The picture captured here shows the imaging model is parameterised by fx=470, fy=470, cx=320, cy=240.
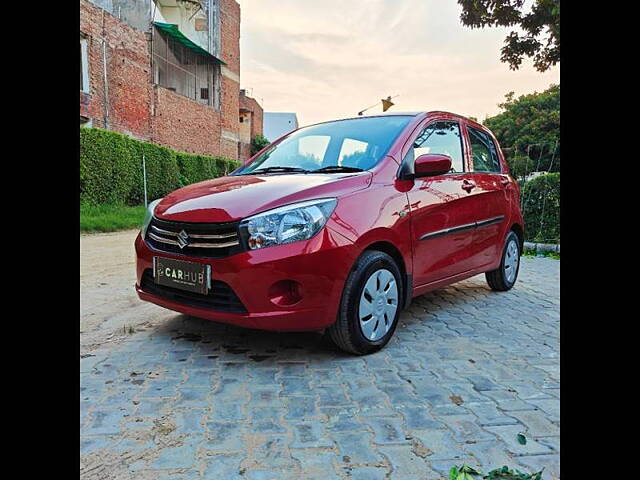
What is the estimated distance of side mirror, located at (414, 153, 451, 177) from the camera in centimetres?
334

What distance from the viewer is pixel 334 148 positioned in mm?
3676

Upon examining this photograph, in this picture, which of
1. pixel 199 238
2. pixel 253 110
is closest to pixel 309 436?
pixel 199 238

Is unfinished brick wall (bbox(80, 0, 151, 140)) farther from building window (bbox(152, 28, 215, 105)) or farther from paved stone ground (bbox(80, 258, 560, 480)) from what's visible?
paved stone ground (bbox(80, 258, 560, 480))

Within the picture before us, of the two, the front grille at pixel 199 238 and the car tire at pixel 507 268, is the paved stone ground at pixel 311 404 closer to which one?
the front grille at pixel 199 238

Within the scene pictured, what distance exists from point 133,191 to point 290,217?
13142 millimetres

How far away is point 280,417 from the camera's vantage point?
222 cm

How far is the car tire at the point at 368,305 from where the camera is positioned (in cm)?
288

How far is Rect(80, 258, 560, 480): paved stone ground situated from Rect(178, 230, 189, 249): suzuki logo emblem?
725mm

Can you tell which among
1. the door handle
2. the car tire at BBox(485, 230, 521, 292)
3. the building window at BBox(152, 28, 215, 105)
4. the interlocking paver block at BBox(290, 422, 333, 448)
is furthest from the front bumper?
the building window at BBox(152, 28, 215, 105)

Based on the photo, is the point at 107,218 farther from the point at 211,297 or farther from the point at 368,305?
the point at 368,305

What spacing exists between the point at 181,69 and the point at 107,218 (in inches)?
740

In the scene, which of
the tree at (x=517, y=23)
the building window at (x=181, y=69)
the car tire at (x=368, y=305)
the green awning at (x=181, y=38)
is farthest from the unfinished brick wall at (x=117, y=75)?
the car tire at (x=368, y=305)

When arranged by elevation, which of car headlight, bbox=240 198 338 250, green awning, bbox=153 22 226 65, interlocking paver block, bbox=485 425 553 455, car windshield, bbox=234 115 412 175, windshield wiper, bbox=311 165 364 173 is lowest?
interlocking paver block, bbox=485 425 553 455
